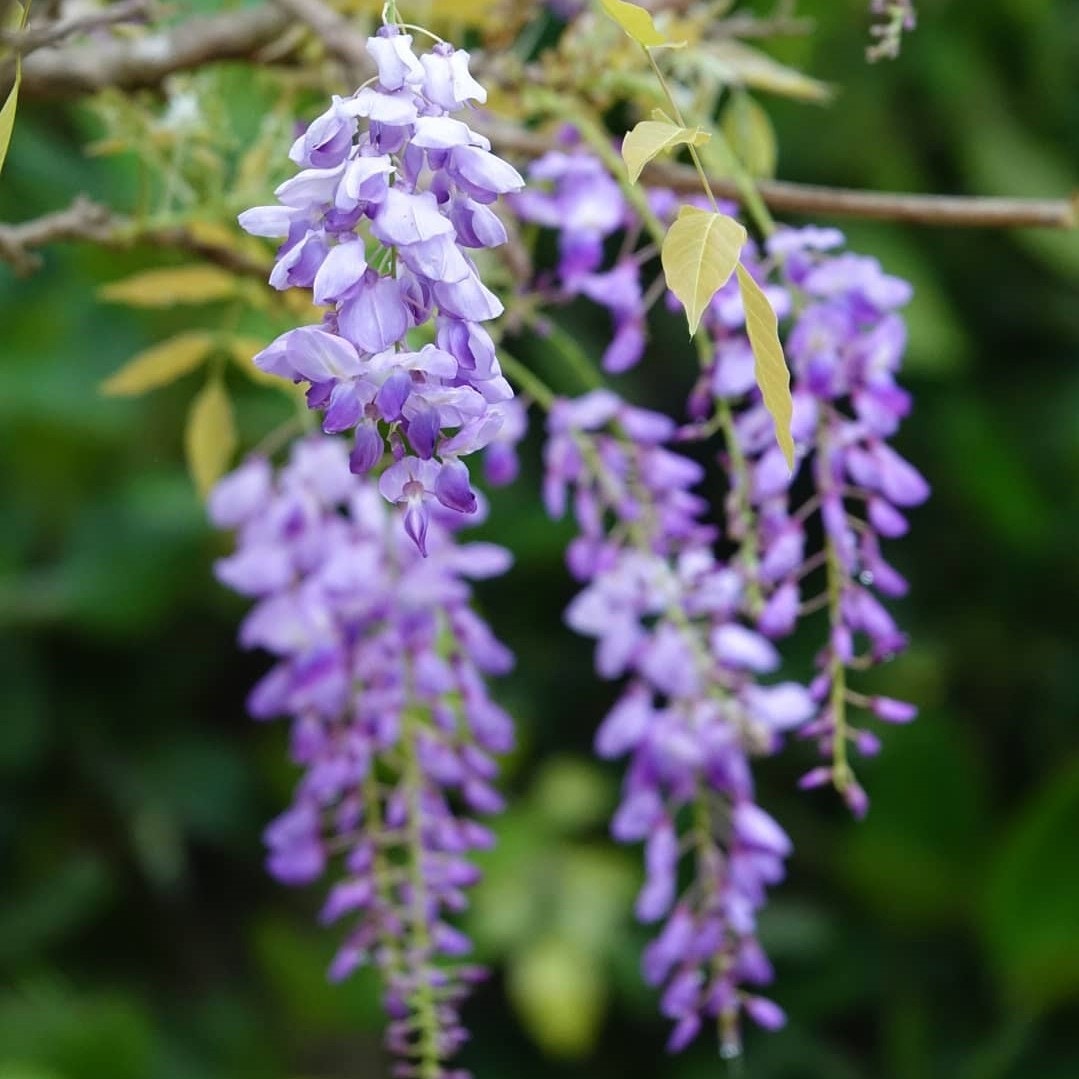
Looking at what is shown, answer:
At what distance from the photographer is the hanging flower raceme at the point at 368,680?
0.64 metres

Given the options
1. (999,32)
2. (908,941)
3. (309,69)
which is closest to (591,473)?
(309,69)

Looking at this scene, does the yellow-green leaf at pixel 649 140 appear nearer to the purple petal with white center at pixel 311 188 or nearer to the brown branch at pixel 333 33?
the purple petal with white center at pixel 311 188

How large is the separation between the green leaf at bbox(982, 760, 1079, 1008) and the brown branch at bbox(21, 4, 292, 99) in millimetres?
1191

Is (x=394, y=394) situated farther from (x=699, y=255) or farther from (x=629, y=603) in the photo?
(x=629, y=603)

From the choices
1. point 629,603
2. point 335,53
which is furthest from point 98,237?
point 629,603

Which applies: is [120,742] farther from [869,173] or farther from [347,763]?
[347,763]

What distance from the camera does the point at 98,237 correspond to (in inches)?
24.5

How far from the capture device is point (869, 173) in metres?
1.81

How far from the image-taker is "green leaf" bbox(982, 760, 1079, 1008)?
1.60m

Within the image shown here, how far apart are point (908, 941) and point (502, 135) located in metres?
1.43

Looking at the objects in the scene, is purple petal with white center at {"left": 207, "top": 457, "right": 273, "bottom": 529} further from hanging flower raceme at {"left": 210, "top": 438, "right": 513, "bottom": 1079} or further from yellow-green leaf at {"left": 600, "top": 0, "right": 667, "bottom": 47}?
yellow-green leaf at {"left": 600, "top": 0, "right": 667, "bottom": 47}

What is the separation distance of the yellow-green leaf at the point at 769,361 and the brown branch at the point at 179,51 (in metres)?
0.36

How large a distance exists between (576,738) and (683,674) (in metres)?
1.26

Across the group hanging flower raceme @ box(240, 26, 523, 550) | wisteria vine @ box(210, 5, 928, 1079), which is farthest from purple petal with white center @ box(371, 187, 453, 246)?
wisteria vine @ box(210, 5, 928, 1079)
